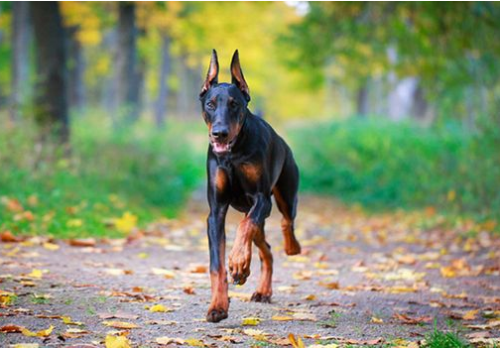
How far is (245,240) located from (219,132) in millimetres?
779

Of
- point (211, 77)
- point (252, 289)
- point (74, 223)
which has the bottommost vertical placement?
point (252, 289)

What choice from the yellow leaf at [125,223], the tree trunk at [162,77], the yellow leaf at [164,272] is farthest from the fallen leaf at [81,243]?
the tree trunk at [162,77]

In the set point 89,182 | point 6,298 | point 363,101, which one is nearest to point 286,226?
point 6,298

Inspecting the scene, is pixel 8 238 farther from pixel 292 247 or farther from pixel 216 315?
pixel 216 315

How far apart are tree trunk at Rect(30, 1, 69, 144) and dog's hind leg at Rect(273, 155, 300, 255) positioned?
9469mm

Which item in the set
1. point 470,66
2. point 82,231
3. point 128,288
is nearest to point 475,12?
point 470,66

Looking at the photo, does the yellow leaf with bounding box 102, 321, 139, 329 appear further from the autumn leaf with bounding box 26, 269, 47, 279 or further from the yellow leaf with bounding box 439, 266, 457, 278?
the yellow leaf with bounding box 439, 266, 457, 278

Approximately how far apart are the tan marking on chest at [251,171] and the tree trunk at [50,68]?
10370 millimetres

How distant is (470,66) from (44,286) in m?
14.5

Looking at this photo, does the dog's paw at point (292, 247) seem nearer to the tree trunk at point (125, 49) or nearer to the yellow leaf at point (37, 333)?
the yellow leaf at point (37, 333)

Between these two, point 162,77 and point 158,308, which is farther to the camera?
point 162,77

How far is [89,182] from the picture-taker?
545 inches

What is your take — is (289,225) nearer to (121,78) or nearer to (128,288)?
(128,288)

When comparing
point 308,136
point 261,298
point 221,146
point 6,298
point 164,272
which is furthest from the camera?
point 308,136
